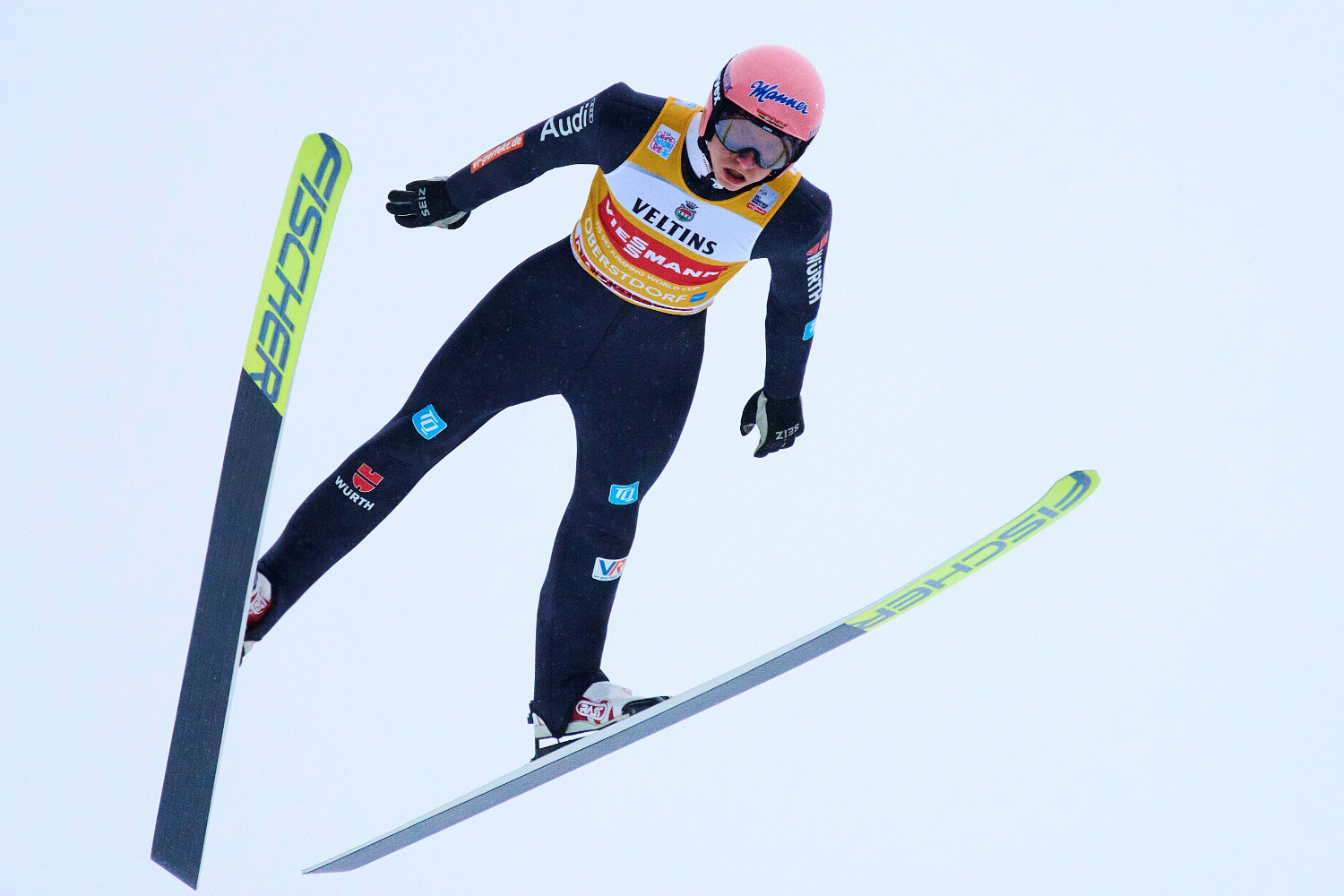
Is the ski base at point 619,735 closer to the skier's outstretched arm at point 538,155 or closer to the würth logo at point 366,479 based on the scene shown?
the würth logo at point 366,479

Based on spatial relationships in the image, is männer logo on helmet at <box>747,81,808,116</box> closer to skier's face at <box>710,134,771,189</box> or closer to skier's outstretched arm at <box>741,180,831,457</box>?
skier's face at <box>710,134,771,189</box>

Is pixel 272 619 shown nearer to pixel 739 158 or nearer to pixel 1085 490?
pixel 739 158

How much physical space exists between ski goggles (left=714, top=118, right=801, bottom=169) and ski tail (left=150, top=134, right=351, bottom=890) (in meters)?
0.83

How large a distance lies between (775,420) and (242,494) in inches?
52.9

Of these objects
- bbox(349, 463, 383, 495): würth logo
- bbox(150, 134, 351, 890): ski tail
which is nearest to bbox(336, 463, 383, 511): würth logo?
bbox(349, 463, 383, 495): würth logo

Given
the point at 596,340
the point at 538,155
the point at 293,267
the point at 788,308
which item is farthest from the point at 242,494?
the point at 788,308

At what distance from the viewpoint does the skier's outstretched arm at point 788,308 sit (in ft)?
9.00

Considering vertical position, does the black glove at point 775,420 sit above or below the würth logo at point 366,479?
above

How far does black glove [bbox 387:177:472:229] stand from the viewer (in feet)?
9.39

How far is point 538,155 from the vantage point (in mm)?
2750

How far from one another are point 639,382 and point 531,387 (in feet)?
0.85

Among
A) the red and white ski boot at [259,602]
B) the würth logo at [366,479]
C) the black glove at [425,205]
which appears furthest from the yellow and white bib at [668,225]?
the red and white ski boot at [259,602]

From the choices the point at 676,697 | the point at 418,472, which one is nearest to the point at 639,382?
the point at 418,472

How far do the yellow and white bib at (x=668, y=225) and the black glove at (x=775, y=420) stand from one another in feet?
1.24
